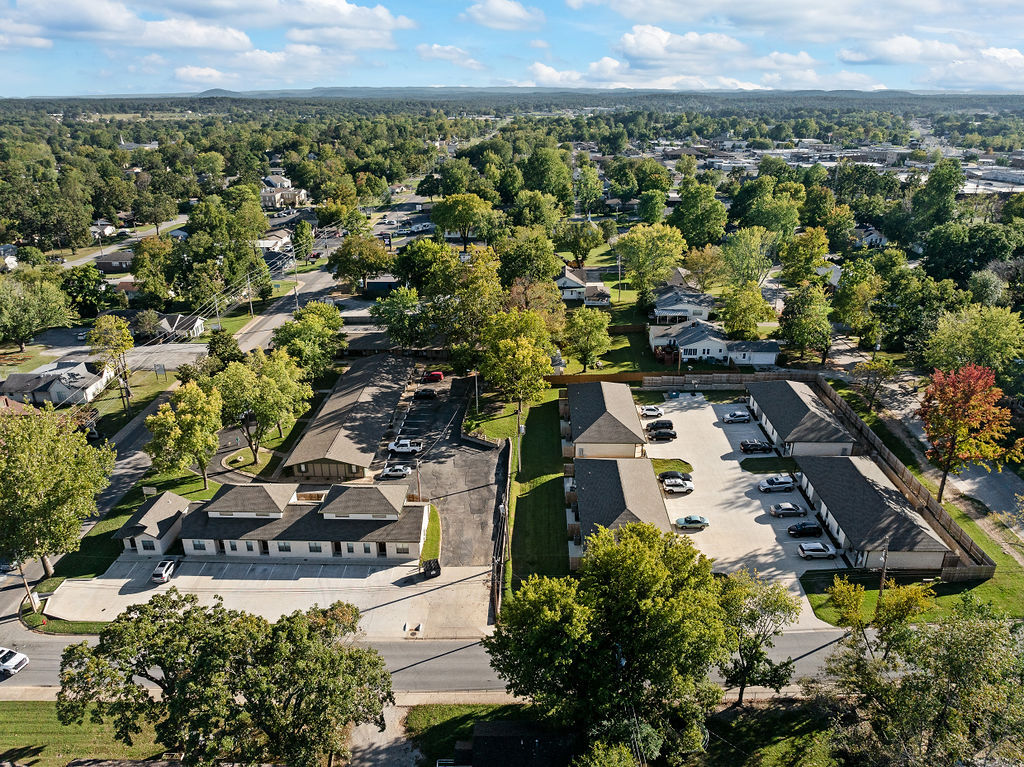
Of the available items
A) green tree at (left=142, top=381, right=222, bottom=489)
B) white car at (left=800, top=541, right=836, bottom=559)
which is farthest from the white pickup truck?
white car at (left=800, top=541, right=836, bottom=559)

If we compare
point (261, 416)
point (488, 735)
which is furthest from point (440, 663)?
point (261, 416)

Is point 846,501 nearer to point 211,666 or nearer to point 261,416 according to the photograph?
point 211,666

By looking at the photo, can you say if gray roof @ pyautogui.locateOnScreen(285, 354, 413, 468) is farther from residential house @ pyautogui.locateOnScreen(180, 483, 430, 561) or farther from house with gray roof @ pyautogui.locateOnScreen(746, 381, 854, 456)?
house with gray roof @ pyautogui.locateOnScreen(746, 381, 854, 456)

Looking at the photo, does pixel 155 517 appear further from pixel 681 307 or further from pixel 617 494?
pixel 681 307

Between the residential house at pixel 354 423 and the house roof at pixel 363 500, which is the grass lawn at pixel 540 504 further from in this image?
the residential house at pixel 354 423

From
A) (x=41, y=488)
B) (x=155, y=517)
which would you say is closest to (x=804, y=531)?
(x=155, y=517)

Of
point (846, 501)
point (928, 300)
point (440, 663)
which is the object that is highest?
point (928, 300)
